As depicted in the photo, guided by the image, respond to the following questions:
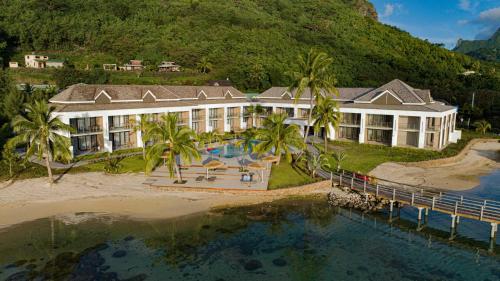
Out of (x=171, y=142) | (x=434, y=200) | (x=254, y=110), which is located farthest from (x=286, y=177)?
(x=254, y=110)

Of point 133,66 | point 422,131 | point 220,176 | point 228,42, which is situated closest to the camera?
point 220,176


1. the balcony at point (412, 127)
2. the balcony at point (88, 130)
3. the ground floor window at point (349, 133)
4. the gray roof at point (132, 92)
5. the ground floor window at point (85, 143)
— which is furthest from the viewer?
the ground floor window at point (349, 133)

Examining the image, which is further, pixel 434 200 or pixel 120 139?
pixel 120 139

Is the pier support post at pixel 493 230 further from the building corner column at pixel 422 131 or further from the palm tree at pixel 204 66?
the palm tree at pixel 204 66

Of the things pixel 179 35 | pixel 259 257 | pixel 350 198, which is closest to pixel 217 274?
pixel 259 257

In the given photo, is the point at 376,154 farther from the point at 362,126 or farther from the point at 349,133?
the point at 349,133

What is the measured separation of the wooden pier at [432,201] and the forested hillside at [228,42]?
2814 inches

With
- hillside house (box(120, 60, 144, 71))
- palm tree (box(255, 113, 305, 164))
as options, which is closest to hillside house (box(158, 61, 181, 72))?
hillside house (box(120, 60, 144, 71))

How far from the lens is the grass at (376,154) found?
47.3m

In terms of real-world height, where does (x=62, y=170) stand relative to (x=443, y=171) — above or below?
above

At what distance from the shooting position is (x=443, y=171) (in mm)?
47125

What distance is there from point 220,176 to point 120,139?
21.4 metres

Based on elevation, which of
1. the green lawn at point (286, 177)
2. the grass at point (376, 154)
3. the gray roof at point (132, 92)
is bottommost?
the green lawn at point (286, 177)

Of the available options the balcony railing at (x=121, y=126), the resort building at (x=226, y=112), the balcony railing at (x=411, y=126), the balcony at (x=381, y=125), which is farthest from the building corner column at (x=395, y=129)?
Answer: the balcony railing at (x=121, y=126)
